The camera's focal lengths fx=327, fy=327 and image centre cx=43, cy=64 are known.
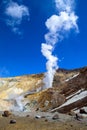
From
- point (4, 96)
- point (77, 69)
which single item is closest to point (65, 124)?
point (4, 96)

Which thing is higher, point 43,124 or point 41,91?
point 41,91

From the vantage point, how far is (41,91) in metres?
98.7

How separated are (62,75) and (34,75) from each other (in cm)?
1332

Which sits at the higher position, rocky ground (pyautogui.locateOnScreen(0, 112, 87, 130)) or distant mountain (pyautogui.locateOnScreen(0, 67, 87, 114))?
distant mountain (pyautogui.locateOnScreen(0, 67, 87, 114))

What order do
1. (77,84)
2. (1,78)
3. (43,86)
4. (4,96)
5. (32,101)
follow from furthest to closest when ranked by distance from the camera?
(1,78) < (43,86) < (4,96) < (32,101) < (77,84)

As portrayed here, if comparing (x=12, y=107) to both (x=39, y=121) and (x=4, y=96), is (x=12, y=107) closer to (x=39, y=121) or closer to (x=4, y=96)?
(x=4, y=96)

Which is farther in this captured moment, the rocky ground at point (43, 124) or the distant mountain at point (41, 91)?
the distant mountain at point (41, 91)

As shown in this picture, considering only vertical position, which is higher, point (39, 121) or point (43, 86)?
point (43, 86)

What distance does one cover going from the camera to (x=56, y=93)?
68250mm

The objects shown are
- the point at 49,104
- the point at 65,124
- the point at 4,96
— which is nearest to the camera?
the point at 65,124

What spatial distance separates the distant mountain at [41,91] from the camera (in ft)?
206

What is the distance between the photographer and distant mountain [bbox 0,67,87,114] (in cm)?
6269

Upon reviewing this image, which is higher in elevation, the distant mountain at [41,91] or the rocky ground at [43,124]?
the distant mountain at [41,91]

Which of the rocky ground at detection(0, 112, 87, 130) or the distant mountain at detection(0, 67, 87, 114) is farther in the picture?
the distant mountain at detection(0, 67, 87, 114)
